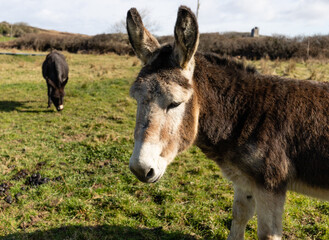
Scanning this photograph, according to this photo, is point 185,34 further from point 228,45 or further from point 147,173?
point 228,45

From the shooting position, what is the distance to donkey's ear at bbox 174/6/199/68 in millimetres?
2336

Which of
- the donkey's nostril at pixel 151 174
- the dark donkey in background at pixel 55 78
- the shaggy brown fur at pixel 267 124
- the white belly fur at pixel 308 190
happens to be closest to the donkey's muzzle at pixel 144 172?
the donkey's nostril at pixel 151 174

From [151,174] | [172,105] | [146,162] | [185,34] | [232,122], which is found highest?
[185,34]

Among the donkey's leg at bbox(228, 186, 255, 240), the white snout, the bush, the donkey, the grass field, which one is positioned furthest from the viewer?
the bush

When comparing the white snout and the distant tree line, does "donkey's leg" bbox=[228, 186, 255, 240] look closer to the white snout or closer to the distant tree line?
the white snout

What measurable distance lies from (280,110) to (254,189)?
843 mm

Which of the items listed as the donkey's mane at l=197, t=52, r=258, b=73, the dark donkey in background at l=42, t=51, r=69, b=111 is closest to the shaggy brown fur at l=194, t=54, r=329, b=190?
the donkey's mane at l=197, t=52, r=258, b=73

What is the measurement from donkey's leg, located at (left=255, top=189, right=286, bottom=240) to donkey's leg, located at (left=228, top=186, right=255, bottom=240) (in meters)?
0.72

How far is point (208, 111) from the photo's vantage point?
2.82 meters

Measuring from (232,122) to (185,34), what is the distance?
41.2 inches

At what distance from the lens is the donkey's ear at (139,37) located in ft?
9.08

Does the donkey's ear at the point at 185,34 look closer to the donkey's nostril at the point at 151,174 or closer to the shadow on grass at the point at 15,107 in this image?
the donkey's nostril at the point at 151,174

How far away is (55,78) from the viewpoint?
34.6ft

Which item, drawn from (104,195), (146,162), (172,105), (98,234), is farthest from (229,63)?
(104,195)
